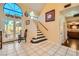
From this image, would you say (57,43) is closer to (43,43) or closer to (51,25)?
(43,43)

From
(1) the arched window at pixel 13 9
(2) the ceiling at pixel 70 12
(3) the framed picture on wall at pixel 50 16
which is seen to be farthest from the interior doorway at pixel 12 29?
(2) the ceiling at pixel 70 12

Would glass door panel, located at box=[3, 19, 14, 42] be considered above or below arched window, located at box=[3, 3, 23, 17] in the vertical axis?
below

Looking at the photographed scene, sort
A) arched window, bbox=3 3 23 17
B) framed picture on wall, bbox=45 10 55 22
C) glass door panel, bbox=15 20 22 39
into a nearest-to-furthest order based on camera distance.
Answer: arched window, bbox=3 3 23 17
glass door panel, bbox=15 20 22 39
framed picture on wall, bbox=45 10 55 22

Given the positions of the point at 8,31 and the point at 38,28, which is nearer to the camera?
the point at 8,31

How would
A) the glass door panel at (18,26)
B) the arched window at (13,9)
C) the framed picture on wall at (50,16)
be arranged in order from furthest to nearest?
the framed picture on wall at (50,16) < the glass door panel at (18,26) < the arched window at (13,9)

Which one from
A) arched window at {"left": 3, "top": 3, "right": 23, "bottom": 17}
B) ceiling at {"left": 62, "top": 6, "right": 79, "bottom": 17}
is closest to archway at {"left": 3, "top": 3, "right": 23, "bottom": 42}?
arched window at {"left": 3, "top": 3, "right": 23, "bottom": 17}

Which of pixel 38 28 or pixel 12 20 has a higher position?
pixel 12 20

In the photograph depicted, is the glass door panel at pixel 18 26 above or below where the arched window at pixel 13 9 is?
below

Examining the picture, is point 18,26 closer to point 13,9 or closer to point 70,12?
point 13,9

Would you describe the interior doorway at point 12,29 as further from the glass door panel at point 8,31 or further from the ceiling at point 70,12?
the ceiling at point 70,12

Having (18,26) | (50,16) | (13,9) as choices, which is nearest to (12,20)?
(18,26)

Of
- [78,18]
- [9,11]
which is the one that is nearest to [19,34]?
[9,11]

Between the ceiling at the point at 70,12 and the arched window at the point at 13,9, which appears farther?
the ceiling at the point at 70,12

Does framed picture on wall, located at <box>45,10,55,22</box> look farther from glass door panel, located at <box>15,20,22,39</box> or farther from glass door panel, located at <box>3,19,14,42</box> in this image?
glass door panel, located at <box>3,19,14,42</box>
